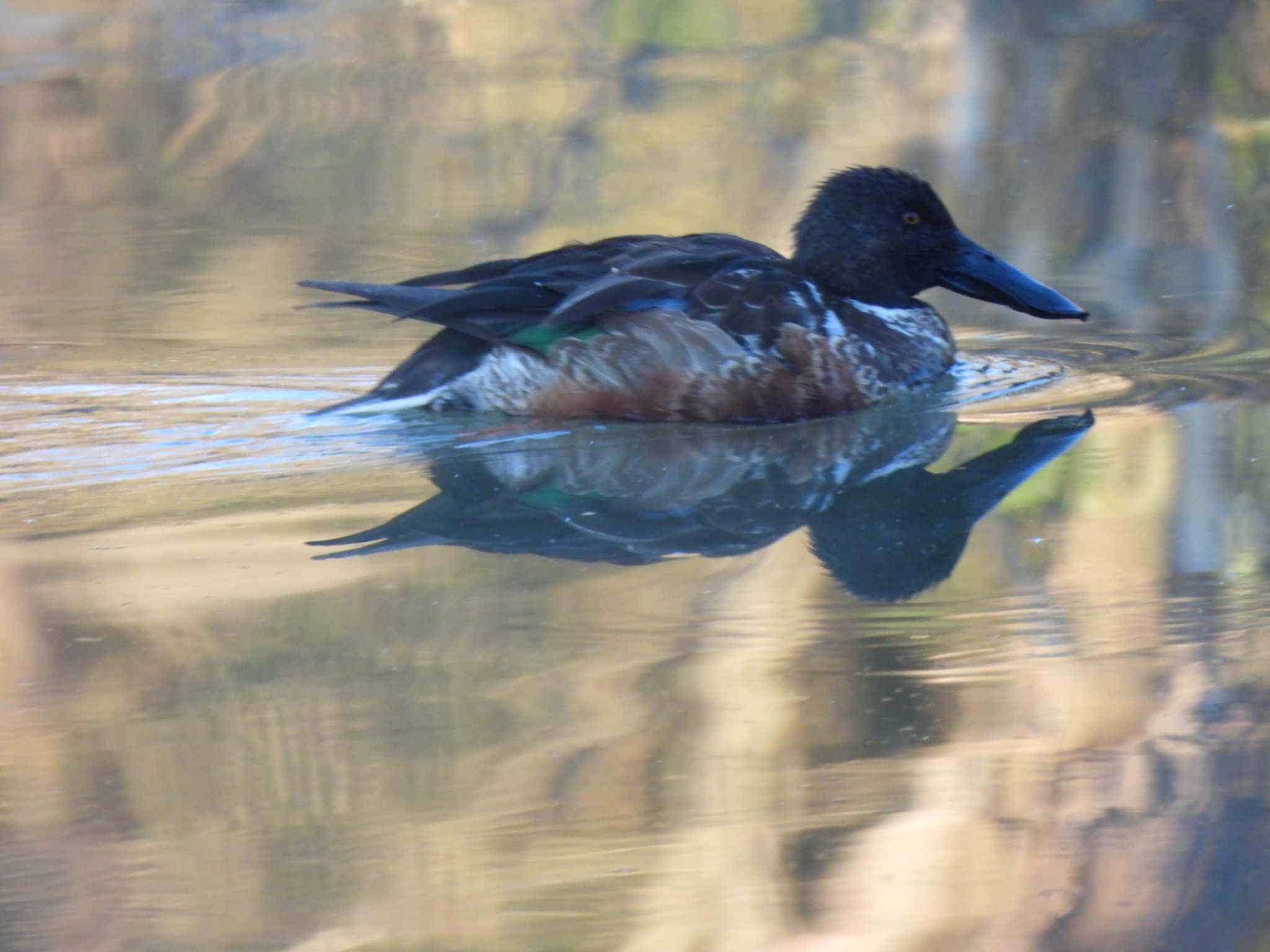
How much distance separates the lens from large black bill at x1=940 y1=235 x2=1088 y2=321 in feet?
22.1

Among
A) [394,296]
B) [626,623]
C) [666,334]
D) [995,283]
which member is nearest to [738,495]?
[666,334]

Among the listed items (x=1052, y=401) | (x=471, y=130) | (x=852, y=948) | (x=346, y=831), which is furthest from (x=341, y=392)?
(x=471, y=130)

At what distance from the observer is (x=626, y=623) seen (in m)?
4.40

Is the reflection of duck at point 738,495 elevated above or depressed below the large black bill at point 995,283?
below

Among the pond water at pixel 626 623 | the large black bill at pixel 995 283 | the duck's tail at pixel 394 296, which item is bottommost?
the pond water at pixel 626 623

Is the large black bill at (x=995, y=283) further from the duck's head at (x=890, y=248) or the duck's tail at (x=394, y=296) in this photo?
the duck's tail at (x=394, y=296)

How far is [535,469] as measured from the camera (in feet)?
19.0

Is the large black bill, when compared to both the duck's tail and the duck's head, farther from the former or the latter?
the duck's tail

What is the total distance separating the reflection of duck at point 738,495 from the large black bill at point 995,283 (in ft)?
2.39

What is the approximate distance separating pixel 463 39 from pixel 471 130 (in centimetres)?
296

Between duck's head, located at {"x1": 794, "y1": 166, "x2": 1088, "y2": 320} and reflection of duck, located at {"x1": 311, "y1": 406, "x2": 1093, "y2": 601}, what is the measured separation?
602 mm

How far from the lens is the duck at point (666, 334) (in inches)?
241

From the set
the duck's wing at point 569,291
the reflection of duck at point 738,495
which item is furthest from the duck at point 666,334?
the reflection of duck at point 738,495

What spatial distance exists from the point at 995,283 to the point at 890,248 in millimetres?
423
